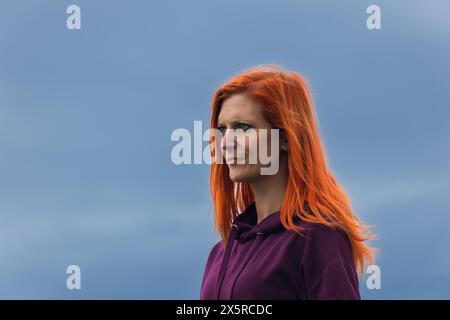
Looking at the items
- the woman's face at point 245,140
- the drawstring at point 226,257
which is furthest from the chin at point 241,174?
the drawstring at point 226,257

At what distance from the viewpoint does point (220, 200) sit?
14.3ft

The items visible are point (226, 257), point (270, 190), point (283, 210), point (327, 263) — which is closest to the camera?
point (327, 263)

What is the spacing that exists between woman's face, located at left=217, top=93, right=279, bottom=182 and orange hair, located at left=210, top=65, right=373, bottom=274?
2.0 inches

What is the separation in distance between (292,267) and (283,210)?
11.8 inches

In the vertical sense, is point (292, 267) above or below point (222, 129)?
below

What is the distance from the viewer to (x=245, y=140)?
3.91m

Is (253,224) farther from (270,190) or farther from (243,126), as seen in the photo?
(243,126)

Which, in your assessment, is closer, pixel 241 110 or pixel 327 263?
pixel 327 263

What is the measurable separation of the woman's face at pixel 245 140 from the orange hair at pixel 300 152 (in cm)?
5

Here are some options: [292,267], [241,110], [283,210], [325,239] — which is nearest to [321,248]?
[325,239]

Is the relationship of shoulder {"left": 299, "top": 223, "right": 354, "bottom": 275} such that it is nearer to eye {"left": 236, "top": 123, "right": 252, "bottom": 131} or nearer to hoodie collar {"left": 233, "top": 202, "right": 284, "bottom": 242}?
hoodie collar {"left": 233, "top": 202, "right": 284, "bottom": 242}

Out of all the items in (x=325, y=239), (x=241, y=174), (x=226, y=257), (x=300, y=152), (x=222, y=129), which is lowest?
(x=226, y=257)

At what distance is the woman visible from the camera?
12.1 ft
